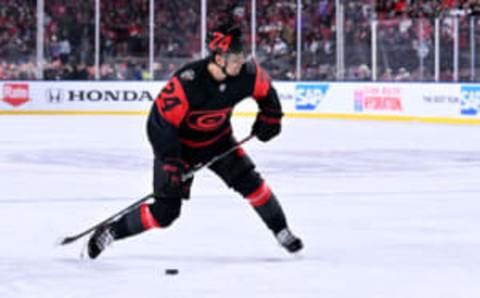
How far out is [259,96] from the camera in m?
5.48

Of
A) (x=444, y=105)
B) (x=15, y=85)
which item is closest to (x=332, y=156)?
(x=444, y=105)

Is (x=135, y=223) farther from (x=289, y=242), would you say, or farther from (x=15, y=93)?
(x=15, y=93)

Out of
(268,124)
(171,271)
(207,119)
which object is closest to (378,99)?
(268,124)

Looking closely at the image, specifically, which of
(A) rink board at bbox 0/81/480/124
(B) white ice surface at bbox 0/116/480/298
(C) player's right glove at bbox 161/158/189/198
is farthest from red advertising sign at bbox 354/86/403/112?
(C) player's right glove at bbox 161/158/189/198

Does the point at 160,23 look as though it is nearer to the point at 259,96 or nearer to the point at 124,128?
the point at 124,128

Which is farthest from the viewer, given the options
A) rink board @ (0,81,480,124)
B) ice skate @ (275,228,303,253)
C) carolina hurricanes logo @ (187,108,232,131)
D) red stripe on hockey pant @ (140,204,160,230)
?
rink board @ (0,81,480,124)

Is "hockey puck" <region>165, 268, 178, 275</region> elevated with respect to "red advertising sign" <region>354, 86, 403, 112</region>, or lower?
elevated

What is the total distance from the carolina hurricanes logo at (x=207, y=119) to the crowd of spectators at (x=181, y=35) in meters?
14.1

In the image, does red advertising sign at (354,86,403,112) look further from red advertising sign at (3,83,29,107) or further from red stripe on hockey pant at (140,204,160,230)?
red stripe on hockey pant at (140,204,160,230)

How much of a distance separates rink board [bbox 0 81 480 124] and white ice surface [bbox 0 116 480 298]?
207 inches

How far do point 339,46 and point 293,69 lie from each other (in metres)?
1.35

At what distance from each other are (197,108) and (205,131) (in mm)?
189

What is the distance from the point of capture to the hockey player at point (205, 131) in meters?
5.08

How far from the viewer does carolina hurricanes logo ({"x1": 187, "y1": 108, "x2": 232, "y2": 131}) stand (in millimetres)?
5211
